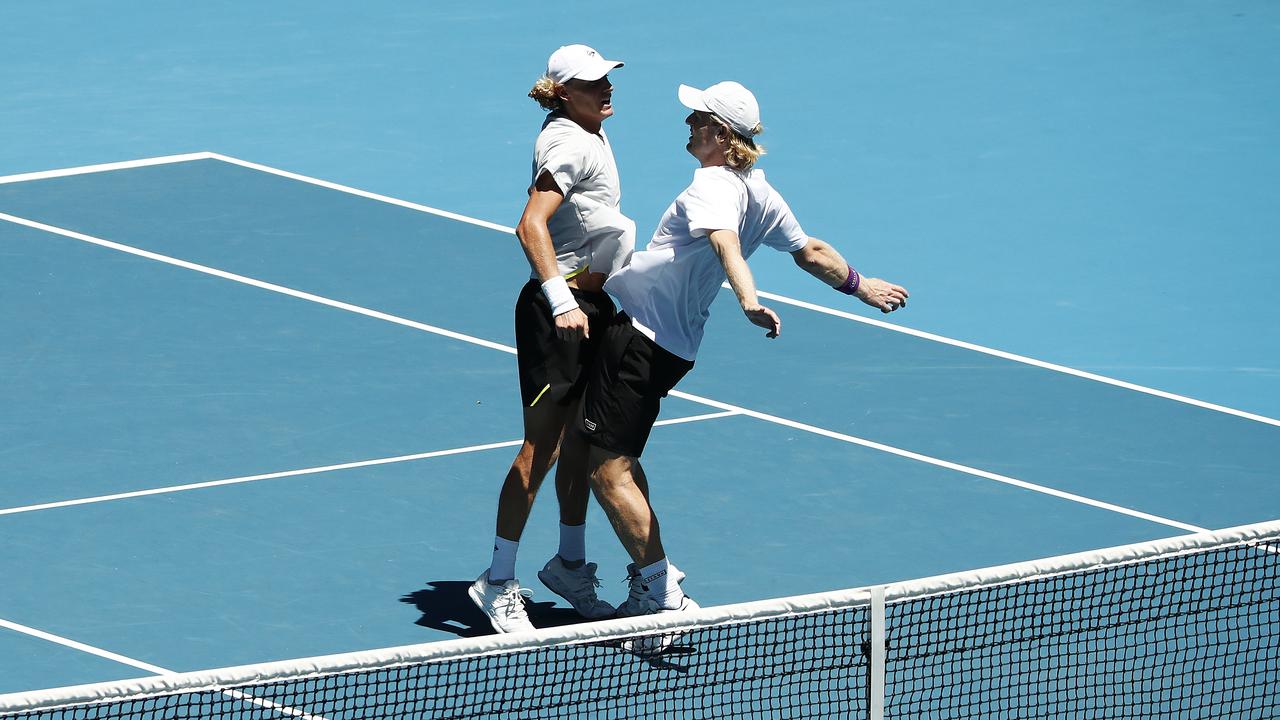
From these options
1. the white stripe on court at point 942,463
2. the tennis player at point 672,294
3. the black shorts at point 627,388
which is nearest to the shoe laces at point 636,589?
the tennis player at point 672,294

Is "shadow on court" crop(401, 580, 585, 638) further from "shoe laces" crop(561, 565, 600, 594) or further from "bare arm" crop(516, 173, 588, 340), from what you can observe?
"bare arm" crop(516, 173, 588, 340)

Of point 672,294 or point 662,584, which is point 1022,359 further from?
point 672,294

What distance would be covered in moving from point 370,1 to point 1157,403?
1049 cm

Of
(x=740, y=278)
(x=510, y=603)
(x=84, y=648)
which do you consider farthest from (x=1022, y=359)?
(x=84, y=648)

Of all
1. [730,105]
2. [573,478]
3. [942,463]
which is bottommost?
[573,478]

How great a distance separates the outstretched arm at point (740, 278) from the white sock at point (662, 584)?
3.69ft

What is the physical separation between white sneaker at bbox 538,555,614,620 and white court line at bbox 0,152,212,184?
7.47m

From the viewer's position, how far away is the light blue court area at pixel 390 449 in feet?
31.7

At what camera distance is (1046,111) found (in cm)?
1800

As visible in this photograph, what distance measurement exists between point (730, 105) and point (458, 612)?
237cm

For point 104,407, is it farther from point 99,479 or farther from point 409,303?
point 409,303

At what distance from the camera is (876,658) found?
696 centimetres

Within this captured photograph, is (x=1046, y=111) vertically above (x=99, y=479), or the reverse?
(x=1046, y=111)

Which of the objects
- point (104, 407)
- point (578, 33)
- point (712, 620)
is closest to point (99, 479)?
point (104, 407)
